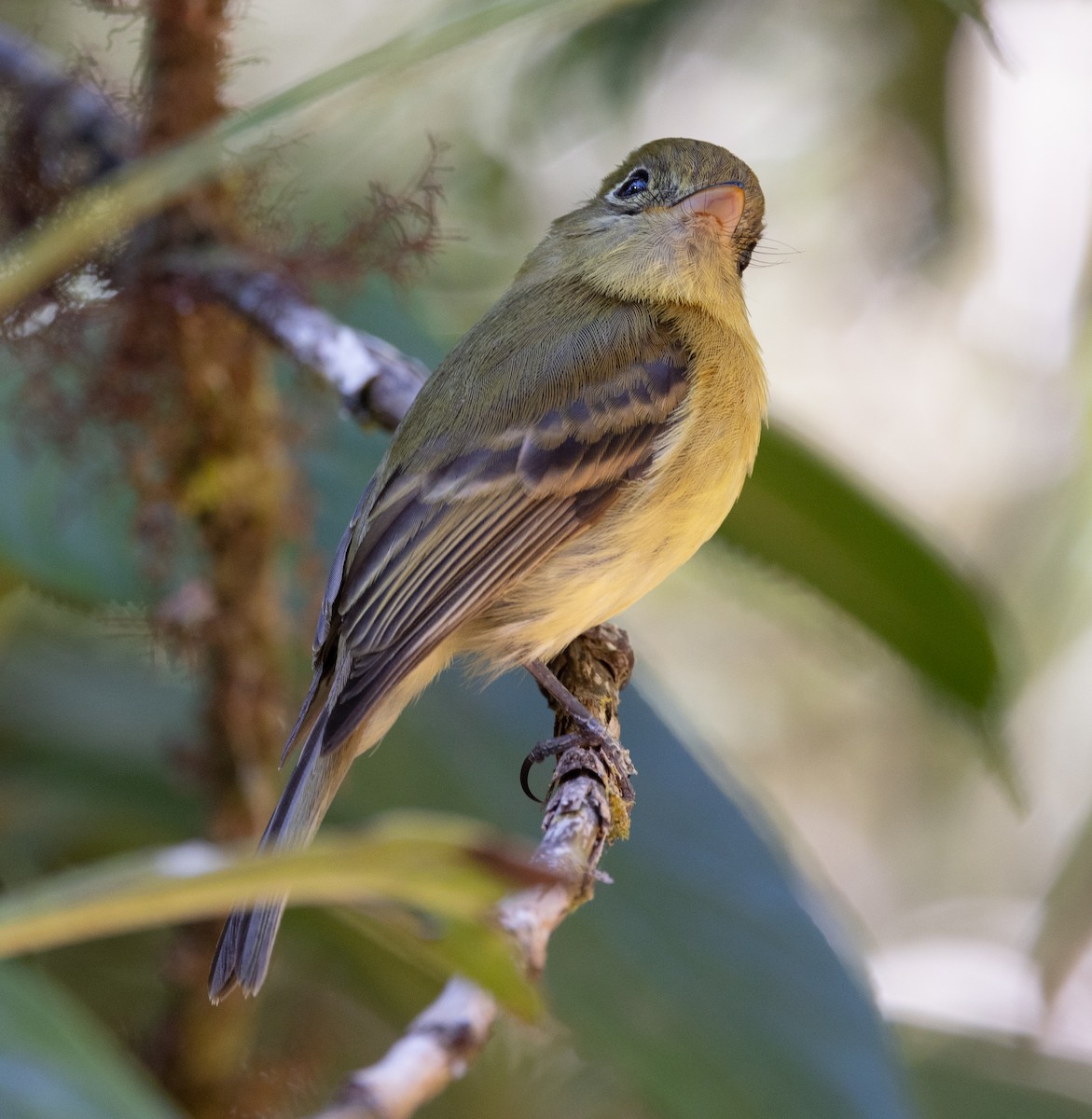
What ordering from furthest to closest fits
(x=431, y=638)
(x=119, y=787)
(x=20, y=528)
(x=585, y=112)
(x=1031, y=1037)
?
(x=585, y=112) → (x=1031, y=1037) → (x=119, y=787) → (x=20, y=528) → (x=431, y=638)

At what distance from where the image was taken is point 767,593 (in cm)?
301

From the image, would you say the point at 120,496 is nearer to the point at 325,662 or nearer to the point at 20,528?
the point at 20,528

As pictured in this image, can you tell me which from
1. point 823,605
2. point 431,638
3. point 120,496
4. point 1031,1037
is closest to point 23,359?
point 120,496

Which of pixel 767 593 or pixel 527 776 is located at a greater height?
pixel 767 593

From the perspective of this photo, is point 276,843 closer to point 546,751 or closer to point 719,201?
point 546,751

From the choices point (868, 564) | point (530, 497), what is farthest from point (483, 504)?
point (868, 564)

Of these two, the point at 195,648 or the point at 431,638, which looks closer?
the point at 431,638

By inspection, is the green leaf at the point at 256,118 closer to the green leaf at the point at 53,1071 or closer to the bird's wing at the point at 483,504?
the bird's wing at the point at 483,504

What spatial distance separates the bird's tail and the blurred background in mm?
401

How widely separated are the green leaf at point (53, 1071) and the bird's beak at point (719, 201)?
172 cm

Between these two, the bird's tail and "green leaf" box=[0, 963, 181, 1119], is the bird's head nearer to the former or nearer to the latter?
the bird's tail

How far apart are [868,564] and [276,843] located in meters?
1.09

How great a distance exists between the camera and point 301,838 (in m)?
1.89

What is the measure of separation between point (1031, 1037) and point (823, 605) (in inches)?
42.2
